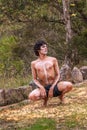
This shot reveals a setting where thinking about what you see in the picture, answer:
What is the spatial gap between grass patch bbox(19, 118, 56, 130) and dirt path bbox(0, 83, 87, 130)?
97 mm

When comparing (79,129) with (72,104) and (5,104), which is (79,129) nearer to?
(72,104)

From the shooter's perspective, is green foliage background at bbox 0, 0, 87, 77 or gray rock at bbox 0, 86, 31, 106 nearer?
gray rock at bbox 0, 86, 31, 106

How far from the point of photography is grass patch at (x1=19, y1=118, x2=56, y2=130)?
524 centimetres

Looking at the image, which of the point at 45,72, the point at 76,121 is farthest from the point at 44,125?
the point at 45,72

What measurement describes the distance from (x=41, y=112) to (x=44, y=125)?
2.78ft

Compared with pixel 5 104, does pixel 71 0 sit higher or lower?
higher

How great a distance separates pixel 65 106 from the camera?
644 centimetres

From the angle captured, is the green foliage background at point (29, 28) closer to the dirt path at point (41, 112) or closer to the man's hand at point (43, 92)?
the dirt path at point (41, 112)

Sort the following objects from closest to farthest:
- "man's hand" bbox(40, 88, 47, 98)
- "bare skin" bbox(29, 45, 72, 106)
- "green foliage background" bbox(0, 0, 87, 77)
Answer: "man's hand" bbox(40, 88, 47, 98), "bare skin" bbox(29, 45, 72, 106), "green foliage background" bbox(0, 0, 87, 77)

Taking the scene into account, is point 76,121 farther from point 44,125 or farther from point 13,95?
point 13,95

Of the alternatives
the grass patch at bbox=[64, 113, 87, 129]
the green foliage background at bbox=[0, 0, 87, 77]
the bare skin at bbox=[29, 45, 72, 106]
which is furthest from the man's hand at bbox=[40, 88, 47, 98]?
the green foliage background at bbox=[0, 0, 87, 77]

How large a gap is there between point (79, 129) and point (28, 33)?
34.5 feet

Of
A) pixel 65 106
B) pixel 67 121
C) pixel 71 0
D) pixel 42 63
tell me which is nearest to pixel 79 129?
pixel 67 121

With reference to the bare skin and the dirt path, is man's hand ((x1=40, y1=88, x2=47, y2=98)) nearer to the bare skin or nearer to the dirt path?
the bare skin
